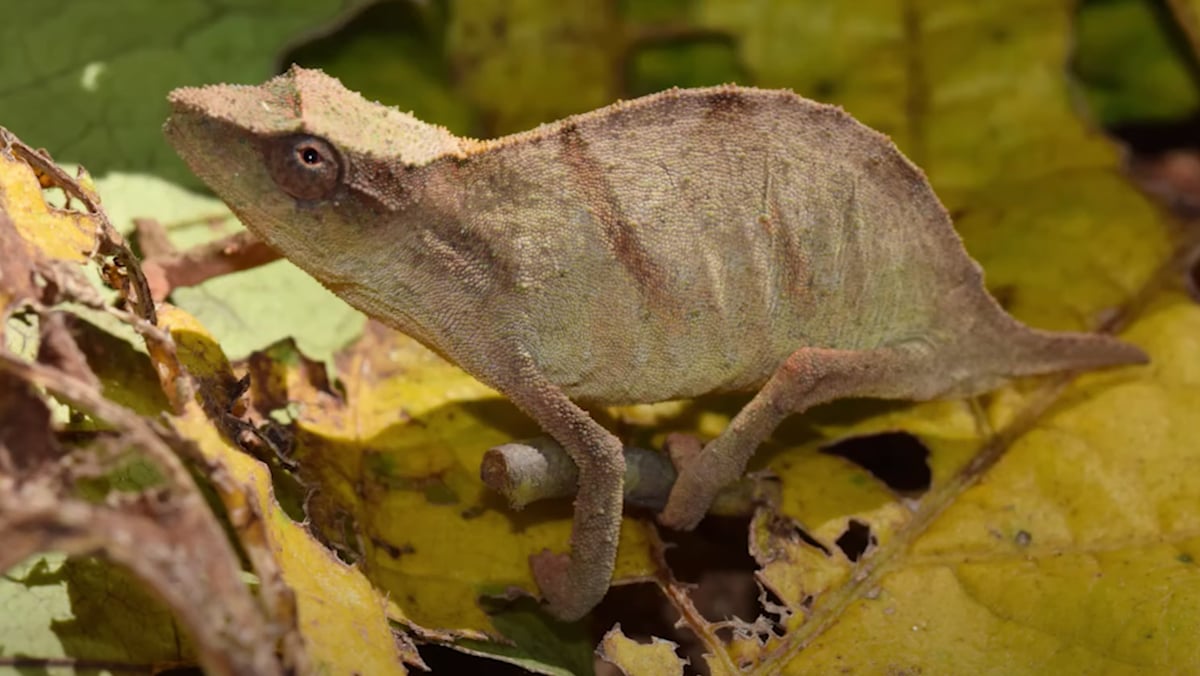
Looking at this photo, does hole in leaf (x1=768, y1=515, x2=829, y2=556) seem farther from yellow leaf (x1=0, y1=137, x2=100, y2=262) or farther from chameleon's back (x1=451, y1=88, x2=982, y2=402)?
yellow leaf (x1=0, y1=137, x2=100, y2=262)

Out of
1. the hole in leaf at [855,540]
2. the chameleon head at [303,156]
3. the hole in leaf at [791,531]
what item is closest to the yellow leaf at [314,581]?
the chameleon head at [303,156]

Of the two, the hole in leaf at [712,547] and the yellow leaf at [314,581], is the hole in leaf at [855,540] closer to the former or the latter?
the hole in leaf at [712,547]

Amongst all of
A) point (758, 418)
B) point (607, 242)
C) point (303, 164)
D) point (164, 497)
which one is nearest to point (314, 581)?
point (164, 497)

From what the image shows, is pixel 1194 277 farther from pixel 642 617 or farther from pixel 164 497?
pixel 164 497

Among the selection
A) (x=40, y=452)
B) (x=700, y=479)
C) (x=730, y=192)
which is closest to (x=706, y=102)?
(x=730, y=192)

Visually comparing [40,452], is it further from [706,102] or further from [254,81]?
[254,81]

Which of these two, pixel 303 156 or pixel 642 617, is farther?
pixel 642 617
